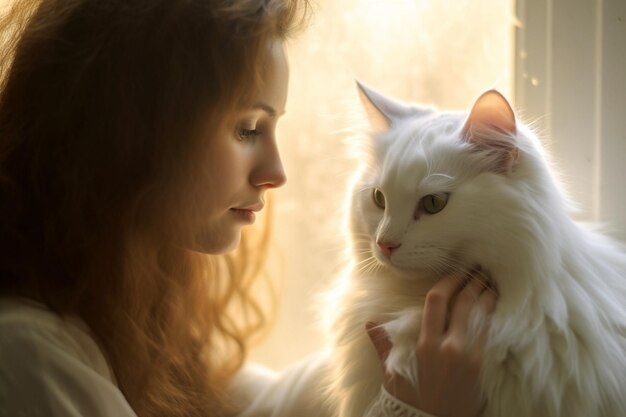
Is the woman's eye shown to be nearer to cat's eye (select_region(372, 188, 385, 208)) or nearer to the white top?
cat's eye (select_region(372, 188, 385, 208))

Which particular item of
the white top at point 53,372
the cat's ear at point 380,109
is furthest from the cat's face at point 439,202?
the white top at point 53,372

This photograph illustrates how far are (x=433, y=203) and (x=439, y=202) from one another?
0.03 feet

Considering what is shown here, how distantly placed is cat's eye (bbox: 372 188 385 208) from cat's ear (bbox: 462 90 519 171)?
0.16m

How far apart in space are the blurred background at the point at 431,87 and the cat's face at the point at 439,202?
232 mm

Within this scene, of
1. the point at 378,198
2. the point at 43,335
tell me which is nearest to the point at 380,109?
the point at 378,198

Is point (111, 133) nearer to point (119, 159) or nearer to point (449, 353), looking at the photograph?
point (119, 159)

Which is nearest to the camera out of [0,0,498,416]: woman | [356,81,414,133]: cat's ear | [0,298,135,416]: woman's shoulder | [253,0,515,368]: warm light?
[0,298,135,416]: woman's shoulder

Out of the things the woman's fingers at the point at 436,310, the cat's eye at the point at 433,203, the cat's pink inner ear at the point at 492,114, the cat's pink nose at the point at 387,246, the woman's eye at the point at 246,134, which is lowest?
the woman's fingers at the point at 436,310

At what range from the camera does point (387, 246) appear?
0.87m

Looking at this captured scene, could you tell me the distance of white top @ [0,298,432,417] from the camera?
0.74 metres

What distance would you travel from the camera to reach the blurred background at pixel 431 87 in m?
1.07

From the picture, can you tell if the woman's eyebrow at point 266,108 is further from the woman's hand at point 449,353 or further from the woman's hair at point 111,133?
the woman's hand at point 449,353

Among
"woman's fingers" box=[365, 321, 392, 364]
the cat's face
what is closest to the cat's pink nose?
the cat's face

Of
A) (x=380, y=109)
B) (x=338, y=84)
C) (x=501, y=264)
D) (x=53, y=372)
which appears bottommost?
(x=53, y=372)
